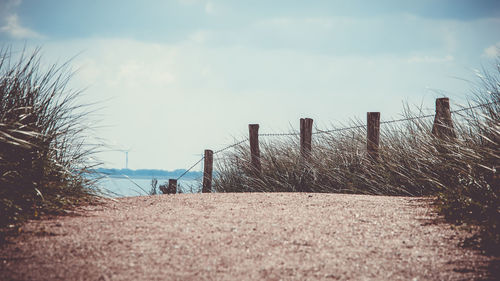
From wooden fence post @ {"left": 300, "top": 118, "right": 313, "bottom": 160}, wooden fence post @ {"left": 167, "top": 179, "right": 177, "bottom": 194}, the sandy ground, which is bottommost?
the sandy ground

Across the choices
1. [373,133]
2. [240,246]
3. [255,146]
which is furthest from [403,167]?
[240,246]

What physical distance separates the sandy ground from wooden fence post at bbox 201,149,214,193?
13.7 feet

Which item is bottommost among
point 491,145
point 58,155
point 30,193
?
point 30,193

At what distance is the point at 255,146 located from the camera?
8539mm

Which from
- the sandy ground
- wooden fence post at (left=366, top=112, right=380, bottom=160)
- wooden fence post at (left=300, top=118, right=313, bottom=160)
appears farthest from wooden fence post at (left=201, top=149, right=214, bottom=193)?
the sandy ground

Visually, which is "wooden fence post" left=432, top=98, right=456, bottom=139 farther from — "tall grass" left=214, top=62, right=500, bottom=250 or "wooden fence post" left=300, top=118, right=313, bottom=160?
"wooden fence post" left=300, top=118, right=313, bottom=160

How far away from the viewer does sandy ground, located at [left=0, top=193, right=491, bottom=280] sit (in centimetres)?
279

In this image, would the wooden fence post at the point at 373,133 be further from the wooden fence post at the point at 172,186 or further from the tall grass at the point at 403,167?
the wooden fence post at the point at 172,186

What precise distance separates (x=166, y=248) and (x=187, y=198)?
2.27 metres

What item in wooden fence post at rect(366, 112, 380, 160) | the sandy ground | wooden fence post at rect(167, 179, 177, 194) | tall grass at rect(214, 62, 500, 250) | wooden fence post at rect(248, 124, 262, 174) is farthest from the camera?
wooden fence post at rect(167, 179, 177, 194)

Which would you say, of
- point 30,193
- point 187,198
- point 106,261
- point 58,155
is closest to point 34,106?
point 58,155

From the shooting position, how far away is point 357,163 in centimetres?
745

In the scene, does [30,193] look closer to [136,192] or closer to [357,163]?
[136,192]

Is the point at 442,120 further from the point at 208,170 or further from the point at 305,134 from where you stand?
the point at 208,170
